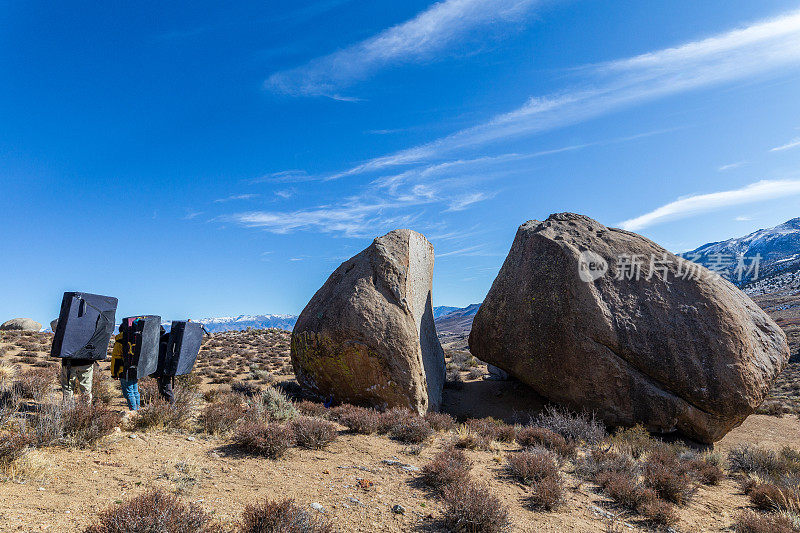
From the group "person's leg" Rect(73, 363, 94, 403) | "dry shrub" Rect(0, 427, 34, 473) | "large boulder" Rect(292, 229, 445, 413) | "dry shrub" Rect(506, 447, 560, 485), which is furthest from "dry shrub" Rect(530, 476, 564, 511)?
"person's leg" Rect(73, 363, 94, 403)

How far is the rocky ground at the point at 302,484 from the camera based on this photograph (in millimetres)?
3932

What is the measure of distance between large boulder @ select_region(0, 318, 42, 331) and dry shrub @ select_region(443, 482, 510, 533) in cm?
4322

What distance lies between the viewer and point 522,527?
4676 millimetres

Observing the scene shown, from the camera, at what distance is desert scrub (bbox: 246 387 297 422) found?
24.3 ft

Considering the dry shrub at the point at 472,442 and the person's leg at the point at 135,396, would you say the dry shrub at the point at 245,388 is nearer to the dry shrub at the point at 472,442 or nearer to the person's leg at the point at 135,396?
the person's leg at the point at 135,396

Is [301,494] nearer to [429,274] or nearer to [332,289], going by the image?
[332,289]

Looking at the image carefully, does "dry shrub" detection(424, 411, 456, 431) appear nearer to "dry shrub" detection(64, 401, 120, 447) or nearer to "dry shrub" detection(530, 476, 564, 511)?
"dry shrub" detection(530, 476, 564, 511)

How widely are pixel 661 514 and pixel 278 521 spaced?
510 cm

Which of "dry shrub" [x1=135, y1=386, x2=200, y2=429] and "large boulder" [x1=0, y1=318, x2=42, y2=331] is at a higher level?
"dry shrub" [x1=135, y1=386, x2=200, y2=429]

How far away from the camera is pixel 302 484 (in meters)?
5.02

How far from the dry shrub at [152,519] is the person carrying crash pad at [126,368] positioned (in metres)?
4.18

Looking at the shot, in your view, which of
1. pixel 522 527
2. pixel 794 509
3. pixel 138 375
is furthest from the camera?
pixel 138 375

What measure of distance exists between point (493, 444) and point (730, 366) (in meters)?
7.63

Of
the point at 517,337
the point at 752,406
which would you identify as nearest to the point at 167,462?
the point at 517,337
